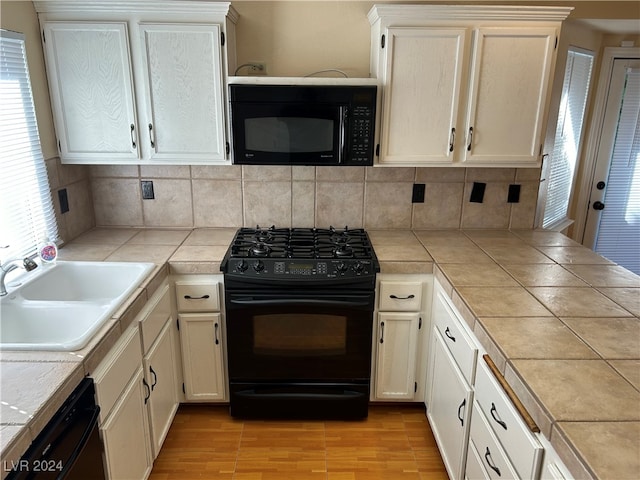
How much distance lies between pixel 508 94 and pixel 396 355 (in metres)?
1.44

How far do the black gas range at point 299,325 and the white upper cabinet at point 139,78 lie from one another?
62 centimetres

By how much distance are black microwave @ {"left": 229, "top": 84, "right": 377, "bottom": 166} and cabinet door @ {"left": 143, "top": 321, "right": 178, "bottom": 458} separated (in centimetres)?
98

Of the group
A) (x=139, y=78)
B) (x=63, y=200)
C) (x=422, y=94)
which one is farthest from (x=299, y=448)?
(x=139, y=78)

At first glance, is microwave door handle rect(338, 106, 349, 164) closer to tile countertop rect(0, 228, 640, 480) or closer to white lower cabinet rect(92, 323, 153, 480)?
tile countertop rect(0, 228, 640, 480)

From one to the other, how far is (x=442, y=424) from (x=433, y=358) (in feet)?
1.01

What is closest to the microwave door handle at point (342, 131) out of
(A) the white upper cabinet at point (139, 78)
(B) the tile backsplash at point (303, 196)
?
(B) the tile backsplash at point (303, 196)

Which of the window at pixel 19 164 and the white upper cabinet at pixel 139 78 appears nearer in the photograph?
the window at pixel 19 164

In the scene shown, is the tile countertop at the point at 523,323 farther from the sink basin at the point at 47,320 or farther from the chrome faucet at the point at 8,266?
Answer: the chrome faucet at the point at 8,266

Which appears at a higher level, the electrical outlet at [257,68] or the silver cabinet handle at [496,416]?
the electrical outlet at [257,68]

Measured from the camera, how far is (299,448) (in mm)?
2258

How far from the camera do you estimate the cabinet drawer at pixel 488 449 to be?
1380mm

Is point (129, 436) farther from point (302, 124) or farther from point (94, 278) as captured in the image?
point (302, 124)

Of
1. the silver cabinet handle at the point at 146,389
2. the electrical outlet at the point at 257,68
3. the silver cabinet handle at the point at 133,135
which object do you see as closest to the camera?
the silver cabinet handle at the point at 146,389

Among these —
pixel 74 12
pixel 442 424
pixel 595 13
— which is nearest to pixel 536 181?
pixel 595 13
